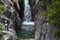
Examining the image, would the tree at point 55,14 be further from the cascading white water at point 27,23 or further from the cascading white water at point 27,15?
the cascading white water at point 27,15

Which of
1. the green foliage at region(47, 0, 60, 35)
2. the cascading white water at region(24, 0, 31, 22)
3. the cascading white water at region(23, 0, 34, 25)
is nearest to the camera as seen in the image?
the green foliage at region(47, 0, 60, 35)

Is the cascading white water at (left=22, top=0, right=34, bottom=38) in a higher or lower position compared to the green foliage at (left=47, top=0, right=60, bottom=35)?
lower

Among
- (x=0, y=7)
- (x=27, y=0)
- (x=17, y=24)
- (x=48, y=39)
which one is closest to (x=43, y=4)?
(x=17, y=24)

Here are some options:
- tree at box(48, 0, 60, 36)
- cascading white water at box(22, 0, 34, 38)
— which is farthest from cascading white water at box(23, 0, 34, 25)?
A: tree at box(48, 0, 60, 36)

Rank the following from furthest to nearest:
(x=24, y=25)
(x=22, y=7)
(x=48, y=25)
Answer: (x=22, y=7)
(x=24, y=25)
(x=48, y=25)

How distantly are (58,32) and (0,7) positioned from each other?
340 cm

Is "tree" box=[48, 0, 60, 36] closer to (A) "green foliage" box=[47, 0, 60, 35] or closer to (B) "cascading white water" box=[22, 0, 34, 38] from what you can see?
(A) "green foliage" box=[47, 0, 60, 35]

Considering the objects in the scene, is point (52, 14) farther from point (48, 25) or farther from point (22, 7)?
point (22, 7)

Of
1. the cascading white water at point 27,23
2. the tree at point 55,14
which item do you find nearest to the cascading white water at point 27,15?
the cascading white water at point 27,23

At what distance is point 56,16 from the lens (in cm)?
1073

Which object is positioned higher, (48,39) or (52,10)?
(52,10)

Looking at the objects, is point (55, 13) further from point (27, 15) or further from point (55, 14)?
point (27, 15)

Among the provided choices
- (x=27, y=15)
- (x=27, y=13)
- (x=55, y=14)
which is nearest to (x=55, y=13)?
(x=55, y=14)

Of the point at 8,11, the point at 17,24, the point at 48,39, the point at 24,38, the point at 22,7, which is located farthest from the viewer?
the point at 22,7
